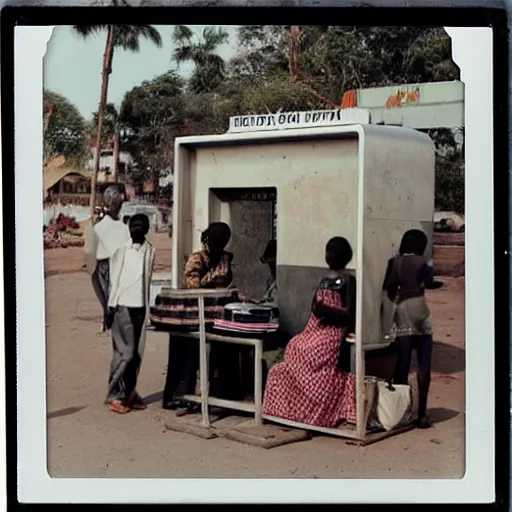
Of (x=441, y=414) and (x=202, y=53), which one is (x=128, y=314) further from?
(x=441, y=414)

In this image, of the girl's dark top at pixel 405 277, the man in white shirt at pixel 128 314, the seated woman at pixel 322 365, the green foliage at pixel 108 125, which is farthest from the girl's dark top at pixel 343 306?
the green foliage at pixel 108 125

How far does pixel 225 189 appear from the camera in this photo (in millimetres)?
4898

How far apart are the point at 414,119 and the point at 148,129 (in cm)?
117

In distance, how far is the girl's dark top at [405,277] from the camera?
4672 millimetres

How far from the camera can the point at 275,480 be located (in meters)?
4.64

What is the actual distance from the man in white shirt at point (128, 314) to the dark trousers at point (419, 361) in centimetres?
115

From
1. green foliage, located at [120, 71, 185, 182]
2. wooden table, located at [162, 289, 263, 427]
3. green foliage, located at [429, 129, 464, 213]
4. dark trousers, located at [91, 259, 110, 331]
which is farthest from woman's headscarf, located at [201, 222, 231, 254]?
green foliage, located at [429, 129, 464, 213]

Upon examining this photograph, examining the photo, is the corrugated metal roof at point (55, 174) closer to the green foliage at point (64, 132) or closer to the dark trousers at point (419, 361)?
the green foliage at point (64, 132)

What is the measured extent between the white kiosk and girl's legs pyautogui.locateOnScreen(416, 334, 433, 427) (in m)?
0.18

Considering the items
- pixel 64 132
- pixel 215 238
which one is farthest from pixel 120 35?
pixel 215 238

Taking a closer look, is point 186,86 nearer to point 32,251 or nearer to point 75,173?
point 75,173

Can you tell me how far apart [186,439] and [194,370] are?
0.32 metres

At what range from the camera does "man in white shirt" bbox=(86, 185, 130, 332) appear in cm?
467

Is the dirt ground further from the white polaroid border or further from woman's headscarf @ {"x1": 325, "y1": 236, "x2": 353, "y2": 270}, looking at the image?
woman's headscarf @ {"x1": 325, "y1": 236, "x2": 353, "y2": 270}
